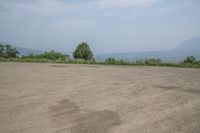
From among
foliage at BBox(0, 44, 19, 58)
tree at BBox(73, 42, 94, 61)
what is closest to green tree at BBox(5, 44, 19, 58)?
foliage at BBox(0, 44, 19, 58)

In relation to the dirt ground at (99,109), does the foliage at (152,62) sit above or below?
above

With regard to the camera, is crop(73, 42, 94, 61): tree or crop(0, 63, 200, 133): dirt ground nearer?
crop(0, 63, 200, 133): dirt ground

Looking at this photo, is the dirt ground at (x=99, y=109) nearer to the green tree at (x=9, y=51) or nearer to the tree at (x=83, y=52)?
the tree at (x=83, y=52)

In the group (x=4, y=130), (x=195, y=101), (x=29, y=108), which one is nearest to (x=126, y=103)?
(x=195, y=101)

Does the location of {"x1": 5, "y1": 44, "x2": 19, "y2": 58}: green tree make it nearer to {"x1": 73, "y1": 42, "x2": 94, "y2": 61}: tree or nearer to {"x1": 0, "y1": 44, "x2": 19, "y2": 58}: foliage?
{"x1": 0, "y1": 44, "x2": 19, "y2": 58}: foliage

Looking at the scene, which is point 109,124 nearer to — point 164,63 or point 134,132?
point 134,132

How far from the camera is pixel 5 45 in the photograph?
5019 centimetres

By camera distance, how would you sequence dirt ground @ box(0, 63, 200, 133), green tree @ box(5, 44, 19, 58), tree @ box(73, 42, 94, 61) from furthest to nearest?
green tree @ box(5, 44, 19, 58)
tree @ box(73, 42, 94, 61)
dirt ground @ box(0, 63, 200, 133)

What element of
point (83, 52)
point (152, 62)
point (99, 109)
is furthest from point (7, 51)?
point (99, 109)

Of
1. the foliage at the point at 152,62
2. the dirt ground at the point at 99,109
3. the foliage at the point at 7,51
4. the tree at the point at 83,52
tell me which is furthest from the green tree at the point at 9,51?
the dirt ground at the point at 99,109

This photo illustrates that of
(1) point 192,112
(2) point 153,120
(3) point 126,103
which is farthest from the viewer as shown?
(3) point 126,103

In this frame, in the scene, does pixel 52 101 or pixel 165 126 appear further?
pixel 52 101

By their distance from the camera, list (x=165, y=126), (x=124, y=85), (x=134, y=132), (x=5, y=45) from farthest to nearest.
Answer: (x=5, y=45), (x=124, y=85), (x=165, y=126), (x=134, y=132)

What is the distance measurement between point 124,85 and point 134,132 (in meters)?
6.04
